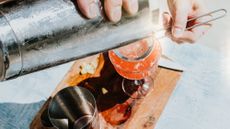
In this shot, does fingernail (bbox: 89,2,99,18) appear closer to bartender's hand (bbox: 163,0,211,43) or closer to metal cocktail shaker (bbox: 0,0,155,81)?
metal cocktail shaker (bbox: 0,0,155,81)

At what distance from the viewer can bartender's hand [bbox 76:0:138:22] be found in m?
0.86

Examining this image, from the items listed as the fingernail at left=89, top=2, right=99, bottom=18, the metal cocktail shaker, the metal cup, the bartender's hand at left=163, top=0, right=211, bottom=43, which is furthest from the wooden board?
the fingernail at left=89, top=2, right=99, bottom=18

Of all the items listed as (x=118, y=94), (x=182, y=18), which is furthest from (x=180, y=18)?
(x=118, y=94)

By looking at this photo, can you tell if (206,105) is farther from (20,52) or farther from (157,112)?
(20,52)

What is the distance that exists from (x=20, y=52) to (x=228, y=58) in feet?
3.04

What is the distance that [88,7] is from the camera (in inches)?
33.8

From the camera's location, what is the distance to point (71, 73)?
145 centimetres

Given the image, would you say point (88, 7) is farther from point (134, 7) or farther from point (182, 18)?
point (182, 18)

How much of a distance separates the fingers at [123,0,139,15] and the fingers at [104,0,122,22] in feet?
0.07

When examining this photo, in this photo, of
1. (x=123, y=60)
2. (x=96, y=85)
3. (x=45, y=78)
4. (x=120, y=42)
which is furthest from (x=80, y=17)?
(x=45, y=78)

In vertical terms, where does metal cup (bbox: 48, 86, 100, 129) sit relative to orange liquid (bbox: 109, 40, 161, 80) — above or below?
below

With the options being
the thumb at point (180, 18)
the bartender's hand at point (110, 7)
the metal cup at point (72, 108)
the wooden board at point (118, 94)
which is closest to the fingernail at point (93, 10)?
the bartender's hand at point (110, 7)

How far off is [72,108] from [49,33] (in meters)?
0.50

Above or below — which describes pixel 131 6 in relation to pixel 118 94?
above
